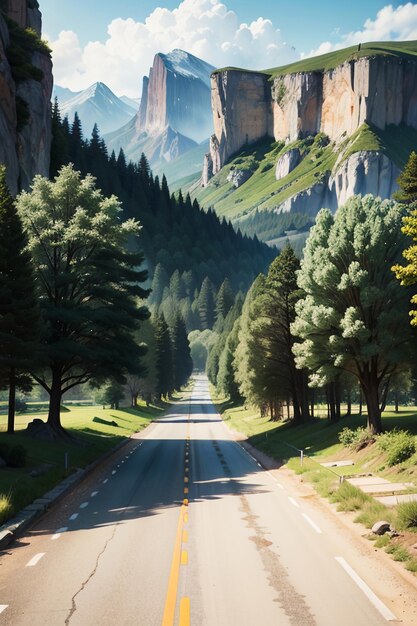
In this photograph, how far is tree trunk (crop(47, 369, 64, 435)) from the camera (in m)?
36.9

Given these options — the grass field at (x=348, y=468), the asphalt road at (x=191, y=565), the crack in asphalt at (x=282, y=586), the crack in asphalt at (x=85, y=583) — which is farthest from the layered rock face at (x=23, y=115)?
the crack in asphalt at (x=282, y=586)

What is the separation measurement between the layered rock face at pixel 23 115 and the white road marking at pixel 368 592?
45376 millimetres

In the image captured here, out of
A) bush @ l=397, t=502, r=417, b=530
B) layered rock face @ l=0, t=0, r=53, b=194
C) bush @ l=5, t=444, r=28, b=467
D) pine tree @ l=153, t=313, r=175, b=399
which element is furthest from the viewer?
pine tree @ l=153, t=313, r=175, b=399

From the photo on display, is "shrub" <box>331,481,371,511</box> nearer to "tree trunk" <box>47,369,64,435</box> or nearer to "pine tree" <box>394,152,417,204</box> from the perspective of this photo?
"tree trunk" <box>47,369,64,435</box>

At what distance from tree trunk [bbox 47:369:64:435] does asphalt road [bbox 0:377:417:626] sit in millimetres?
13659

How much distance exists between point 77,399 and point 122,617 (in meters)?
134

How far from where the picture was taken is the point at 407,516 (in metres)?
14.9

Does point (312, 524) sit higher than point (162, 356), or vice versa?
point (162, 356)

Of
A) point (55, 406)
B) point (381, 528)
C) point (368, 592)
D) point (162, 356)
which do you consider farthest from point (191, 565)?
point (162, 356)

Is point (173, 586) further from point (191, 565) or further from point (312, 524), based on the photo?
point (312, 524)

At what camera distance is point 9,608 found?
33.7 ft

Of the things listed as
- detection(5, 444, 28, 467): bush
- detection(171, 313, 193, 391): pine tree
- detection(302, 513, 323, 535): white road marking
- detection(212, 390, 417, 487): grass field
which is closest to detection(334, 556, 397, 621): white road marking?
detection(302, 513, 323, 535): white road marking

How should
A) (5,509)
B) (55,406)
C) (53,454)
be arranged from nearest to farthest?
1. (5,509)
2. (53,454)
3. (55,406)

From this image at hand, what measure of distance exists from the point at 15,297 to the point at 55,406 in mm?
9053
